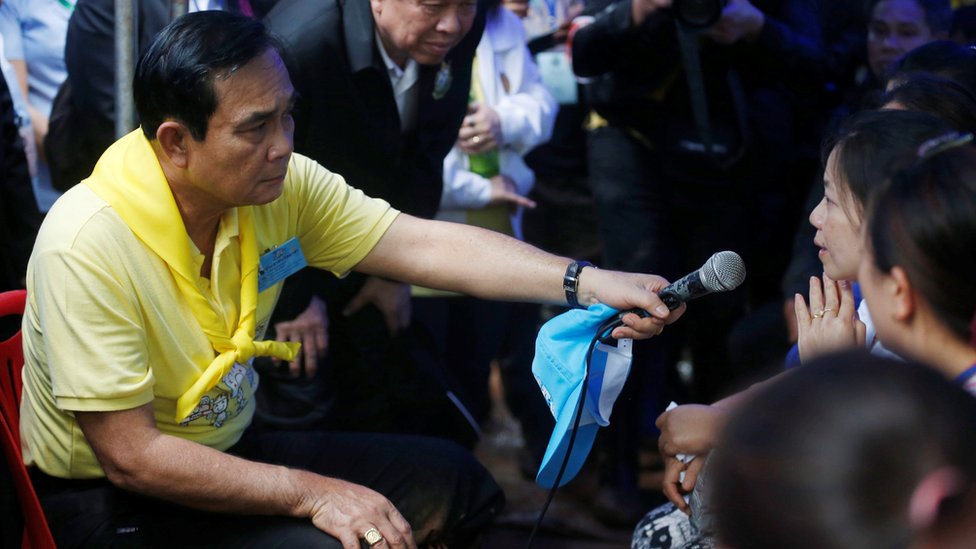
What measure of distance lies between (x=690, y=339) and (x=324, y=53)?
1908 mm

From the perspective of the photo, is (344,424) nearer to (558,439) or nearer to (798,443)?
(558,439)

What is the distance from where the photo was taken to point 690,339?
4.36 m

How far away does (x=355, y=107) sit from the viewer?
3.18 m

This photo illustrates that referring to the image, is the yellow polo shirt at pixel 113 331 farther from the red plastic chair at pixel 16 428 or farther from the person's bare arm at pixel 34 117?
the person's bare arm at pixel 34 117

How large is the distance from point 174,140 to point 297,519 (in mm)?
790

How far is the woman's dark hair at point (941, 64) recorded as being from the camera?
2764mm

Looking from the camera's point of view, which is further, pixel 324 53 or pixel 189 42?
pixel 324 53

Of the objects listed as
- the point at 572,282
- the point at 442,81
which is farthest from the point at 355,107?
the point at 572,282

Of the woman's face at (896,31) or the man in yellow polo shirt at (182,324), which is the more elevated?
the man in yellow polo shirt at (182,324)

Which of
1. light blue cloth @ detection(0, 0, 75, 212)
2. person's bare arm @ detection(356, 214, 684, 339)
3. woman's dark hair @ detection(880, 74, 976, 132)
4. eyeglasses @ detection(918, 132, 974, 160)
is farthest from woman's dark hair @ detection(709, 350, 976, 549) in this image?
light blue cloth @ detection(0, 0, 75, 212)

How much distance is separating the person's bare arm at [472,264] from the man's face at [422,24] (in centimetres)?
70

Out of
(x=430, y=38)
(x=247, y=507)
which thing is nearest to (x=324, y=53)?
(x=430, y=38)

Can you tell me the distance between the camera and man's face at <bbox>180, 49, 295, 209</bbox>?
234cm

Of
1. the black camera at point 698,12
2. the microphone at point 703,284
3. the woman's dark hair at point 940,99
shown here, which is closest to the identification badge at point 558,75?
the black camera at point 698,12
